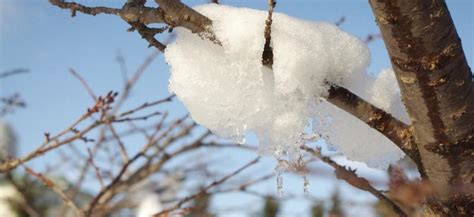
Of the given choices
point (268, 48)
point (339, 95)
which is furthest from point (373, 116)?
point (268, 48)

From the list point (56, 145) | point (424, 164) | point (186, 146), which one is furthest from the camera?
point (186, 146)

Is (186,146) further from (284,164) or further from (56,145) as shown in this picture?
(284,164)

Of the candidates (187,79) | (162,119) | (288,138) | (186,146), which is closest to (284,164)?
(288,138)

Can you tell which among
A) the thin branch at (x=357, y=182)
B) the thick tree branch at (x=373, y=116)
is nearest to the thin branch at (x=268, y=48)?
the thick tree branch at (x=373, y=116)

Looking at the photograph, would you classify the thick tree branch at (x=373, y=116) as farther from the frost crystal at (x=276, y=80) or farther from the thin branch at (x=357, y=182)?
the thin branch at (x=357, y=182)

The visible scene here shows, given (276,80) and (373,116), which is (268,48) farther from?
(373,116)

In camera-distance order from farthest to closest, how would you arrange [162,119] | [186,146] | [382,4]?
[186,146], [162,119], [382,4]
